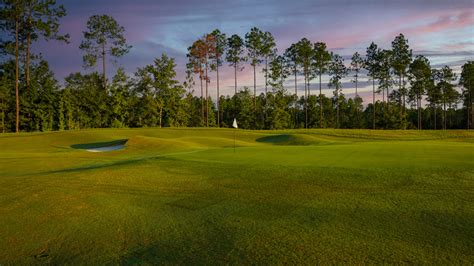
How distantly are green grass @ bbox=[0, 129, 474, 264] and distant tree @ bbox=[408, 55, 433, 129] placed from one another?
79.5 metres

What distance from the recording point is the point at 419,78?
87.4 m

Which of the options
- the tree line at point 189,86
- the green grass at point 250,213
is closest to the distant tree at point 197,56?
the tree line at point 189,86

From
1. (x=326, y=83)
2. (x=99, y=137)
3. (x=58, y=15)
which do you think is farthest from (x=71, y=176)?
(x=326, y=83)

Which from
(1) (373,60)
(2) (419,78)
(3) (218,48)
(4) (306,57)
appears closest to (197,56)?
(3) (218,48)

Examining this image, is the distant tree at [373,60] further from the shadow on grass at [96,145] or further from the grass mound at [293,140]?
the shadow on grass at [96,145]

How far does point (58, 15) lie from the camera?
5281 cm

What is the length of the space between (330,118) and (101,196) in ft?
290

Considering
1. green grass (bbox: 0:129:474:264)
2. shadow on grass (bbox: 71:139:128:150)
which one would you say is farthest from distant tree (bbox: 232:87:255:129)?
green grass (bbox: 0:129:474:264)

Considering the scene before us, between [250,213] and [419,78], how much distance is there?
92570 mm

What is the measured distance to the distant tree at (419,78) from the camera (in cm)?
8338

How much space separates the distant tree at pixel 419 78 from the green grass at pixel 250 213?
7954cm

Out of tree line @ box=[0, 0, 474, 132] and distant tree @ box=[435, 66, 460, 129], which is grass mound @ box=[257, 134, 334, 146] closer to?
tree line @ box=[0, 0, 474, 132]

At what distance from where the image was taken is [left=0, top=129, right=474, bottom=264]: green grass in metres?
5.51

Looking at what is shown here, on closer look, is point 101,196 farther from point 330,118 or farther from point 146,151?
point 330,118
